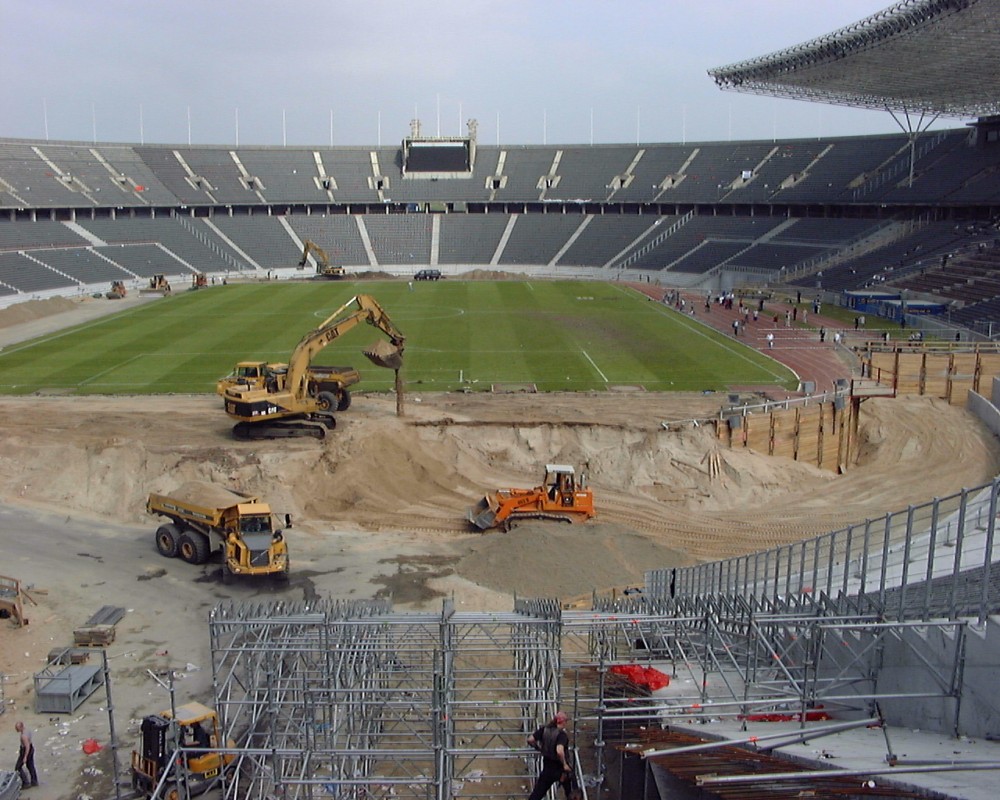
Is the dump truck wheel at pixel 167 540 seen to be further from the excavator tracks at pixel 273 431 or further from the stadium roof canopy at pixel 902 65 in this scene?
the stadium roof canopy at pixel 902 65

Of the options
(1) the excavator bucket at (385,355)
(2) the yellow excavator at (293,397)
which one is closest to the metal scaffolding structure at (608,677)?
(2) the yellow excavator at (293,397)

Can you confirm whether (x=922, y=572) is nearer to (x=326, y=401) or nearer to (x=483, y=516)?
(x=483, y=516)

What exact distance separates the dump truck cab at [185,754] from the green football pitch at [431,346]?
26.7 meters

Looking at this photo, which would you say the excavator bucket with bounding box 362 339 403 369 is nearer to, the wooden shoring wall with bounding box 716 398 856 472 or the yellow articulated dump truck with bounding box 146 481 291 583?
the yellow articulated dump truck with bounding box 146 481 291 583

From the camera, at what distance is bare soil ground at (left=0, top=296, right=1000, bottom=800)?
2208 centimetres

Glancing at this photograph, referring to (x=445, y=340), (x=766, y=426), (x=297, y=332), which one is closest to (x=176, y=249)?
(x=297, y=332)

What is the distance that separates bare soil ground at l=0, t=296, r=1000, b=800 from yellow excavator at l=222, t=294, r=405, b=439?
1057 millimetres

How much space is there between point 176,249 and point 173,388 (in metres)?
54.8

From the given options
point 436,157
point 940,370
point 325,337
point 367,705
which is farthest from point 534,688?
point 436,157

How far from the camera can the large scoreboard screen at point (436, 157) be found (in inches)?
4441

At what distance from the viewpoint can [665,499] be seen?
31.4m

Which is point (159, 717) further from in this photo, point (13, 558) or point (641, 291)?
point (641, 291)

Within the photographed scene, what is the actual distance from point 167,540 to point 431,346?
27936 millimetres

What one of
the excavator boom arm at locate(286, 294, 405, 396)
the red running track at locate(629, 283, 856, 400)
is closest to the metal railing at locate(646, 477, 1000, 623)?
the excavator boom arm at locate(286, 294, 405, 396)
